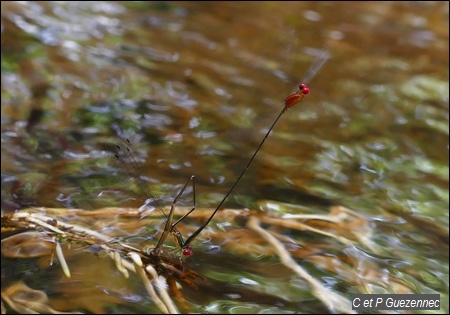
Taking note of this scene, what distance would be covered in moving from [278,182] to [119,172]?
576 mm

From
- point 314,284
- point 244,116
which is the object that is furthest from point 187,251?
point 244,116

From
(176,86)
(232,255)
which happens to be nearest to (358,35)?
(176,86)

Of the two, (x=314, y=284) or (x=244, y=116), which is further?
(x=244, y=116)

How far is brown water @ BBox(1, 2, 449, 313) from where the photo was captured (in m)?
1.49

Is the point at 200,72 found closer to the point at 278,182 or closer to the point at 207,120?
the point at 207,120

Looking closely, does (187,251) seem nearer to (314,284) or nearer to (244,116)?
(314,284)

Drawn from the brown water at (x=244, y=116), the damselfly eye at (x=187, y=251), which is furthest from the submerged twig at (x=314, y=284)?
the damselfly eye at (x=187, y=251)

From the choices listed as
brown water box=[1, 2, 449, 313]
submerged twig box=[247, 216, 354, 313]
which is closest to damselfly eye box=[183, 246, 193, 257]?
brown water box=[1, 2, 449, 313]

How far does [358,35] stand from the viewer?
326 cm

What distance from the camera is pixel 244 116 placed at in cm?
229

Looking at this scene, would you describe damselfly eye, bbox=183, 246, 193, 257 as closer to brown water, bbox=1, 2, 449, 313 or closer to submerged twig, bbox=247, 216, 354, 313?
brown water, bbox=1, 2, 449, 313

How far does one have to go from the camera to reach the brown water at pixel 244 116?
149 centimetres

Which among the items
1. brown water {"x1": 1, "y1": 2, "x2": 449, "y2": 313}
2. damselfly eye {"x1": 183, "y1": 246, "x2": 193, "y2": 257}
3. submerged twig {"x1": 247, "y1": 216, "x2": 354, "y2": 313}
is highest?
damselfly eye {"x1": 183, "y1": 246, "x2": 193, "y2": 257}

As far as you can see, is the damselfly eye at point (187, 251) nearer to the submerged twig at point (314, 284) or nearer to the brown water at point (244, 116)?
the brown water at point (244, 116)
